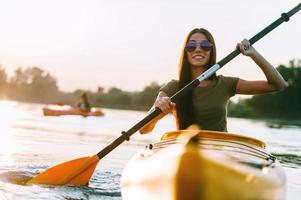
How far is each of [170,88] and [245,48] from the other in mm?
973

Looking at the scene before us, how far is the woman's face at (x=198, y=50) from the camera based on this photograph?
586 cm

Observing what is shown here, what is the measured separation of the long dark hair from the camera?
5.89m

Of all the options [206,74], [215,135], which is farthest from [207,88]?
[215,135]

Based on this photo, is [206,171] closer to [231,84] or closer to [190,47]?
[231,84]

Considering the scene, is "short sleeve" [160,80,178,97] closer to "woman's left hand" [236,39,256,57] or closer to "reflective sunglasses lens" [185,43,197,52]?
"reflective sunglasses lens" [185,43,197,52]

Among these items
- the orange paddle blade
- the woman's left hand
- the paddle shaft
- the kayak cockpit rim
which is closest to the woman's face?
the paddle shaft

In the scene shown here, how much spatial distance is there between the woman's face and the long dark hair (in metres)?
0.05

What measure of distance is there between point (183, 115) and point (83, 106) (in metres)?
26.1

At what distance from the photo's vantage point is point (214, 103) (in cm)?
572

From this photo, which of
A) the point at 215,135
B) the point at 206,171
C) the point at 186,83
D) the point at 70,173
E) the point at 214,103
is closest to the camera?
the point at 206,171

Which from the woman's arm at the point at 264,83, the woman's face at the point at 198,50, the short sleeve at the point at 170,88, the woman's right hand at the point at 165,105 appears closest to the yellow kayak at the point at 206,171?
the woman's right hand at the point at 165,105

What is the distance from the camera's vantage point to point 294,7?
7457mm

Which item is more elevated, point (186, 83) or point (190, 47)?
point (190, 47)

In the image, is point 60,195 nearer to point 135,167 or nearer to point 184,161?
point 135,167
